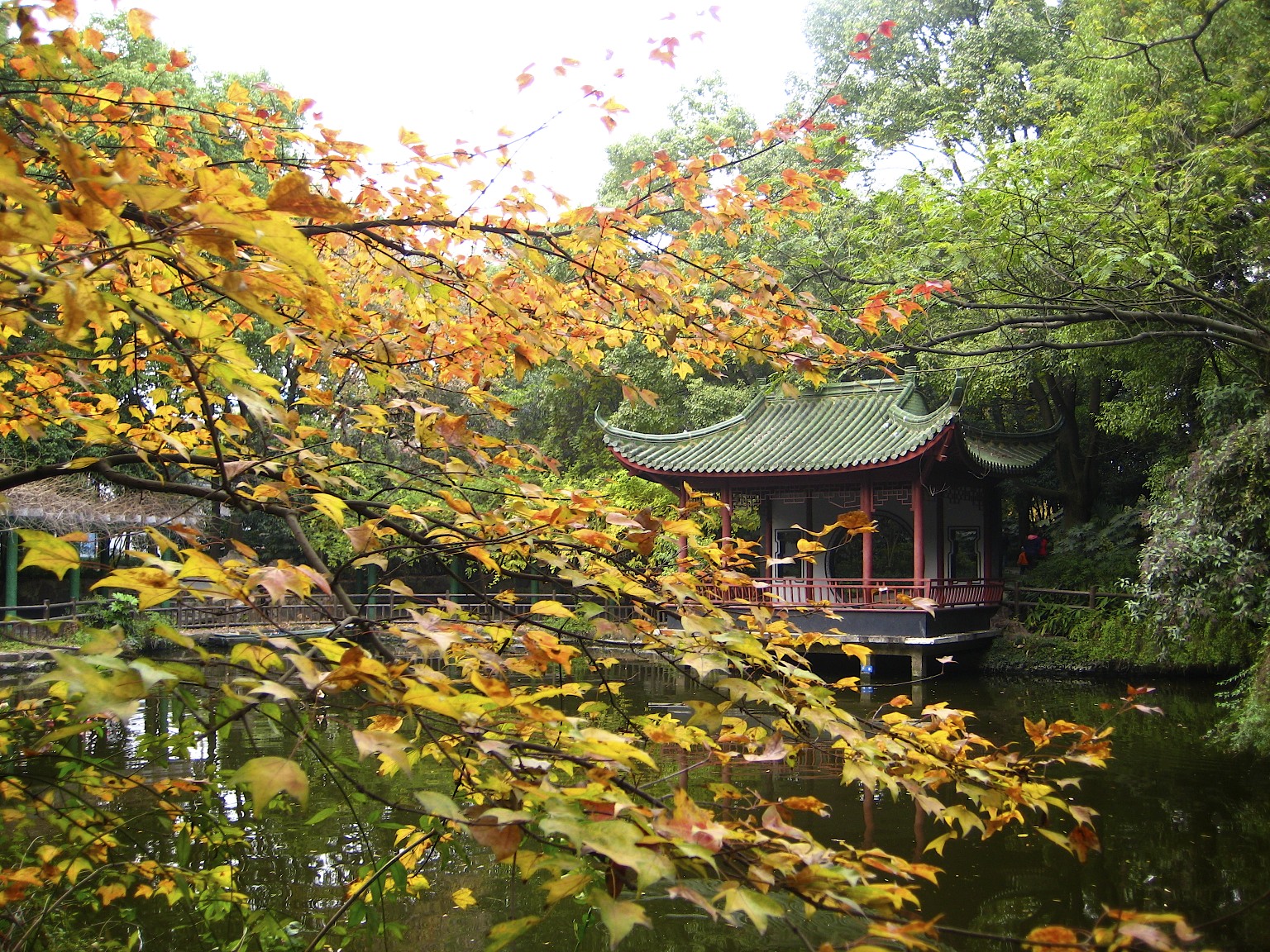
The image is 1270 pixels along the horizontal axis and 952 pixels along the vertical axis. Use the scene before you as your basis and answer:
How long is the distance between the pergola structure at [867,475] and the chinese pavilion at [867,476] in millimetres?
22

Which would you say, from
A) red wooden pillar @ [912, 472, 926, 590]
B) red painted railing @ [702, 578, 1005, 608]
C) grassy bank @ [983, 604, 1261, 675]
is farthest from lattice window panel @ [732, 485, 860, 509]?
grassy bank @ [983, 604, 1261, 675]

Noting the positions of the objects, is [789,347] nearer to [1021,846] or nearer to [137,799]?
[1021,846]

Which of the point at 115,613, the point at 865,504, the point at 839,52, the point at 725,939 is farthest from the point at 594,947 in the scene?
the point at 839,52

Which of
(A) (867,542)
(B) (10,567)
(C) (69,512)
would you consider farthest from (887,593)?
(B) (10,567)

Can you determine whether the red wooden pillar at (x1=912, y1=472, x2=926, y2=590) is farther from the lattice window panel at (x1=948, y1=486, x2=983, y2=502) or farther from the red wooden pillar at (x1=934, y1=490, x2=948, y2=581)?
the lattice window panel at (x1=948, y1=486, x2=983, y2=502)

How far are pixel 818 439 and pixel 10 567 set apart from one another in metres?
12.8

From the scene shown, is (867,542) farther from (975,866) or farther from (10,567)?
(10,567)

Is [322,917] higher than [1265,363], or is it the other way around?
[1265,363]

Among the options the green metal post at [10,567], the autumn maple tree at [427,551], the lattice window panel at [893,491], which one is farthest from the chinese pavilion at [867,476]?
the autumn maple tree at [427,551]

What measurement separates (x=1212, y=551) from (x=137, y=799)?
8004 millimetres

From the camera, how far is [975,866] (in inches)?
194

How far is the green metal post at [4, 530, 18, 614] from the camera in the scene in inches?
583

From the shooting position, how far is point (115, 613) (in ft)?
41.5

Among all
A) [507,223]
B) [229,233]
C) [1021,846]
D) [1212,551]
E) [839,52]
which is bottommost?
[1021,846]
